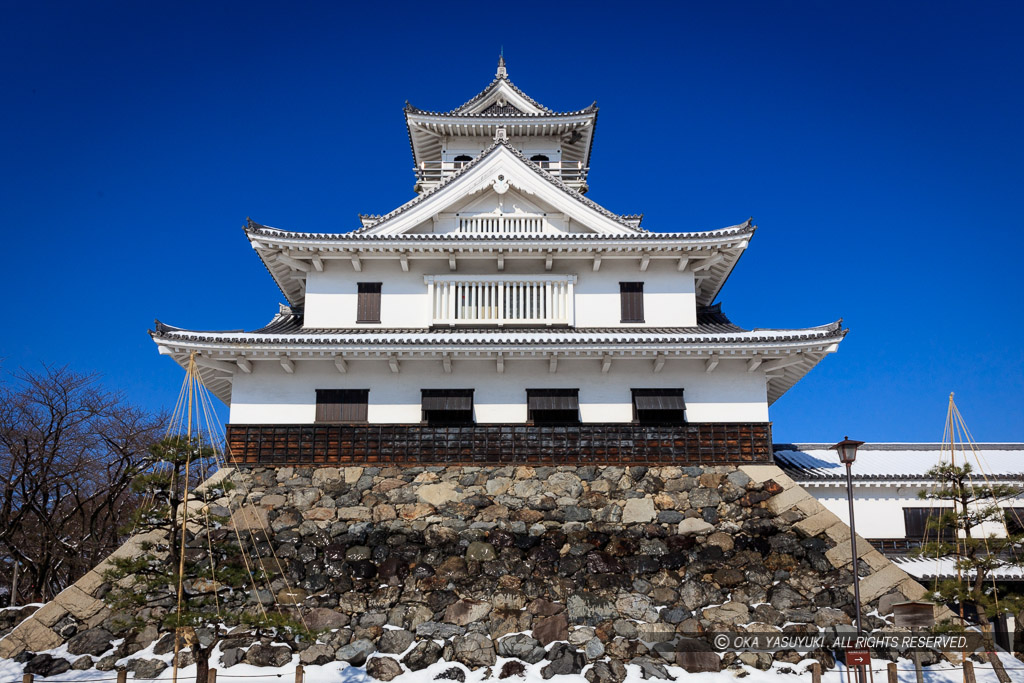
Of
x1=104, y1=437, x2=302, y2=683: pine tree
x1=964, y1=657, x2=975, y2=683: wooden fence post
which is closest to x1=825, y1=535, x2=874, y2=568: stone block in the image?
x1=964, y1=657, x2=975, y2=683: wooden fence post

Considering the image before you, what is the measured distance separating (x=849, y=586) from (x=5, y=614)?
17655 millimetres

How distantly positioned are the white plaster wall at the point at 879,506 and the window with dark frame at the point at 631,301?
6.51 meters

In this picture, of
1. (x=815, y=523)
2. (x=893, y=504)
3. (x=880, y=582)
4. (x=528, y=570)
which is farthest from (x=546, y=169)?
(x=880, y=582)

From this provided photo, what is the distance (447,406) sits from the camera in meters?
18.7

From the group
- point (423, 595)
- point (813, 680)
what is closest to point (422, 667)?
point (423, 595)

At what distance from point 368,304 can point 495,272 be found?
3.74 metres

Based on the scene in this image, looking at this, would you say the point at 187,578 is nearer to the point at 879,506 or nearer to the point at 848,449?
the point at 848,449

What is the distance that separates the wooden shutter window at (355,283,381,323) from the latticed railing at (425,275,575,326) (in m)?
1.49

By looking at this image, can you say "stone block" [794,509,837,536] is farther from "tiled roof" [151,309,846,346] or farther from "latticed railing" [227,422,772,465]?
"tiled roof" [151,309,846,346]

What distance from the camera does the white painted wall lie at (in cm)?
2098

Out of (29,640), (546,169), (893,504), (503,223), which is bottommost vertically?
(29,640)

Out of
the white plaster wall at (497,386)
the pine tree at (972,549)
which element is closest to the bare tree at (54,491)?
the white plaster wall at (497,386)

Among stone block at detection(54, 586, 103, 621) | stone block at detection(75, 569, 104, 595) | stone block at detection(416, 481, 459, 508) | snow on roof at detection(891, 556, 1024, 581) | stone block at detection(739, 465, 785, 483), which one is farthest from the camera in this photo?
snow on roof at detection(891, 556, 1024, 581)

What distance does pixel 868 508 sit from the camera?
1991 cm
